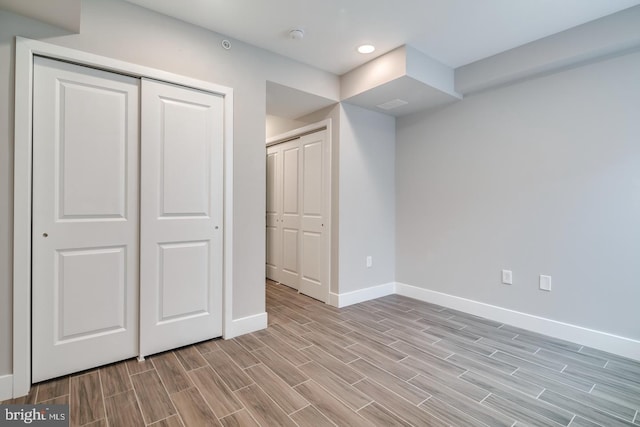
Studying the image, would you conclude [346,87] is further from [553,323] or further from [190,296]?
[553,323]

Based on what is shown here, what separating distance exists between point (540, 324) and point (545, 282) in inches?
15.5

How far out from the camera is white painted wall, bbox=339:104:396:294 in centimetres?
351

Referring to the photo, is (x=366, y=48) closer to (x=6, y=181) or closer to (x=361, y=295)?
(x=361, y=295)

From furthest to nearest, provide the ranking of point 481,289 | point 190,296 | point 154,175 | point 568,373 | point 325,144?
point 325,144 → point 481,289 → point 190,296 → point 154,175 → point 568,373

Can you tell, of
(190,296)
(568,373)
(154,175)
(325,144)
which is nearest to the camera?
(568,373)

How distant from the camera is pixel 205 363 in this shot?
7.26 ft

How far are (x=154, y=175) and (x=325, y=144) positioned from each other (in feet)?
6.43

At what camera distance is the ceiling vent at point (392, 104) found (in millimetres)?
3436

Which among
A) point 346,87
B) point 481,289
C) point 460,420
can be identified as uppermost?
point 346,87

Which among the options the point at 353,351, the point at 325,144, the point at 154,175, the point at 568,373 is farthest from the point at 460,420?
the point at 325,144

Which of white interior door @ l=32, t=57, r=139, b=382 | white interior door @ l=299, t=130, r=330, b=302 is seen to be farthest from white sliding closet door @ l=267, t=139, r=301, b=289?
white interior door @ l=32, t=57, r=139, b=382

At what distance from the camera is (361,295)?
3.67 m

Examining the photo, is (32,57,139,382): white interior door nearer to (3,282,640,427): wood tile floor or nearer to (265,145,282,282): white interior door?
(3,282,640,427): wood tile floor

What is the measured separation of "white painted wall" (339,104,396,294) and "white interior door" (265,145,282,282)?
1.28 meters
